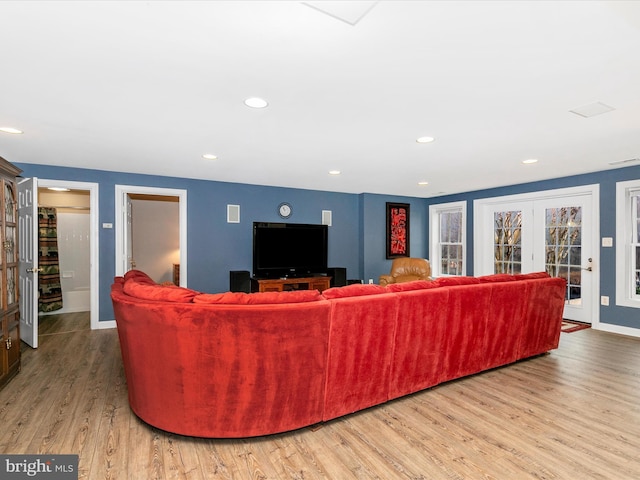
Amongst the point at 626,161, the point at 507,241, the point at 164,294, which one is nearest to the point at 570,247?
the point at 507,241

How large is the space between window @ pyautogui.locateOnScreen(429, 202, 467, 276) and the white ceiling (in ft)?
10.3

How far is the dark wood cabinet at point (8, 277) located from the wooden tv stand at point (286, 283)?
2940 millimetres

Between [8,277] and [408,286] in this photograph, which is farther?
[8,277]

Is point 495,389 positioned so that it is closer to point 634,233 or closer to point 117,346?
point 634,233

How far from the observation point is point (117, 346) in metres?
4.05

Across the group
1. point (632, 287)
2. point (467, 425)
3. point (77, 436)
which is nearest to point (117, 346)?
point (77, 436)

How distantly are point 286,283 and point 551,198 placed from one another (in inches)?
173

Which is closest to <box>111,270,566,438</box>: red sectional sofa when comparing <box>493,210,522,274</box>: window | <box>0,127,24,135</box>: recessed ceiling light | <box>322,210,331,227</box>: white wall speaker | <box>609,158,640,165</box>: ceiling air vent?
<box>0,127,24,135</box>: recessed ceiling light

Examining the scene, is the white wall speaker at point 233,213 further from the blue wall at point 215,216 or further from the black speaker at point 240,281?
the black speaker at point 240,281

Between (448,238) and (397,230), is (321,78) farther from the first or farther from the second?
(448,238)

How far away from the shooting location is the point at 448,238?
7359 mm

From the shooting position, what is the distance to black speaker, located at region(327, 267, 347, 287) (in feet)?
20.2

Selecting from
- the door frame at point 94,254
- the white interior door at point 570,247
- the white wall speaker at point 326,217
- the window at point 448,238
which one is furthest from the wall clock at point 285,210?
the white interior door at point 570,247

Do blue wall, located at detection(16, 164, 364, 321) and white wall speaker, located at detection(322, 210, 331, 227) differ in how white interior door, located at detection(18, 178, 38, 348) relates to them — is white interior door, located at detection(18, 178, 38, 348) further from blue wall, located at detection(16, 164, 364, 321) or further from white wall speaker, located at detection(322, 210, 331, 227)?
white wall speaker, located at detection(322, 210, 331, 227)
